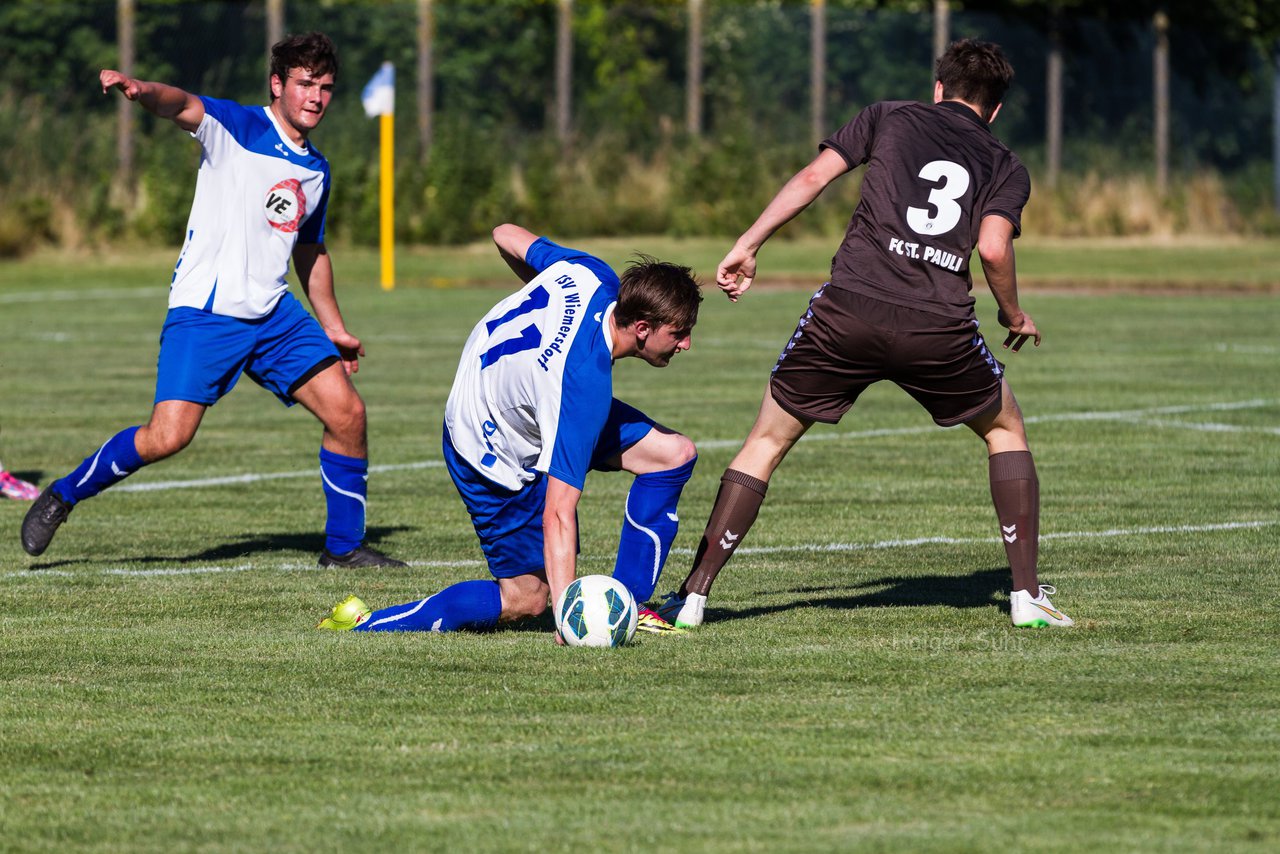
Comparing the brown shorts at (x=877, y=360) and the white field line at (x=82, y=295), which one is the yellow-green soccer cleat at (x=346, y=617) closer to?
the brown shorts at (x=877, y=360)

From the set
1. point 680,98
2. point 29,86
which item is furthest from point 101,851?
point 680,98

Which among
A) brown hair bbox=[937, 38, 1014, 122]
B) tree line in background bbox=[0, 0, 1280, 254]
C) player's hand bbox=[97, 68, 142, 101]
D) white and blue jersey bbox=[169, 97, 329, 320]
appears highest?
brown hair bbox=[937, 38, 1014, 122]

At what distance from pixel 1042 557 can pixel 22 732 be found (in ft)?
15.6

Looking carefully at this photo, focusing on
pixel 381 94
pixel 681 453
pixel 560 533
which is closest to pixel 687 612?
pixel 681 453

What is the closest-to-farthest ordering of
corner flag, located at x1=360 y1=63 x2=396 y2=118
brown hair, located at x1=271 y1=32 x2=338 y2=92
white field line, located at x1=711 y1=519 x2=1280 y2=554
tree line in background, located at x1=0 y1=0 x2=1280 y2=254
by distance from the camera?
brown hair, located at x1=271 y1=32 x2=338 y2=92 < white field line, located at x1=711 y1=519 x2=1280 y2=554 < corner flag, located at x1=360 y1=63 x2=396 y2=118 < tree line in background, located at x1=0 y1=0 x2=1280 y2=254

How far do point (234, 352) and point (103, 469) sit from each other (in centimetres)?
71

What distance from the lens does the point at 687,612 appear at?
7.68 m

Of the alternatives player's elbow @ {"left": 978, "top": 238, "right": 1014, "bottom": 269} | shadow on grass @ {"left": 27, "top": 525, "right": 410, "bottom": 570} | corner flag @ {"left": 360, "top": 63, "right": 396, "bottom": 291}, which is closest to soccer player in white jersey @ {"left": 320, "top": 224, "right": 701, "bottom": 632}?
player's elbow @ {"left": 978, "top": 238, "right": 1014, "bottom": 269}

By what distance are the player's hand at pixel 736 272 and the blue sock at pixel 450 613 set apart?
1317mm

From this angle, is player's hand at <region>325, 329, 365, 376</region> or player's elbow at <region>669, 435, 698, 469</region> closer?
player's elbow at <region>669, 435, 698, 469</region>

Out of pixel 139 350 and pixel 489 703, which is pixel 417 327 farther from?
pixel 489 703

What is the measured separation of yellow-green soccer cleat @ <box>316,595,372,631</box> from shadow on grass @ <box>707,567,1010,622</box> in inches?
48.3

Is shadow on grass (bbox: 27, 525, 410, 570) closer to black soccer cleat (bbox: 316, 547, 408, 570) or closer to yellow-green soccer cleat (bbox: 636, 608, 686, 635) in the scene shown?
black soccer cleat (bbox: 316, 547, 408, 570)

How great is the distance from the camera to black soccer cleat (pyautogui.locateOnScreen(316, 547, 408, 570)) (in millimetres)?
9234
